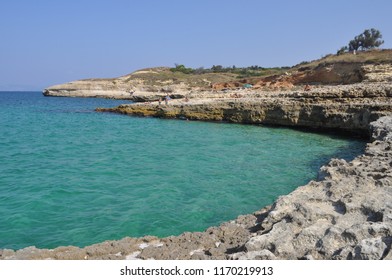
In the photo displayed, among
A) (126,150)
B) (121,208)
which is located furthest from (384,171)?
(126,150)

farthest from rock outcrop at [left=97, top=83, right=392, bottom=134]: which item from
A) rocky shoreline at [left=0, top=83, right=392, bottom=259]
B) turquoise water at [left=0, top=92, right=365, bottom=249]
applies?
rocky shoreline at [left=0, top=83, right=392, bottom=259]

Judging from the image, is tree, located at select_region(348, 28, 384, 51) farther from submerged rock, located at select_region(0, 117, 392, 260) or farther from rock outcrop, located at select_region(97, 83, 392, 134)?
submerged rock, located at select_region(0, 117, 392, 260)

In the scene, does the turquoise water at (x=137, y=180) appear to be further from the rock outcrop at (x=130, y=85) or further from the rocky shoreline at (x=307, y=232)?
the rock outcrop at (x=130, y=85)

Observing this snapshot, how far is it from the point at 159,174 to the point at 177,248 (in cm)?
637

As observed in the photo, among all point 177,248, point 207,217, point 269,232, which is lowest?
point 207,217

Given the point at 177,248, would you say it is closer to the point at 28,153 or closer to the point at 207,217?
the point at 207,217

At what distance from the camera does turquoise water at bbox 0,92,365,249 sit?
702 cm

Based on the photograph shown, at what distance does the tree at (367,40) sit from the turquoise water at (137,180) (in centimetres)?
5344

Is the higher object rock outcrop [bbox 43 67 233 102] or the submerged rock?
rock outcrop [bbox 43 67 233 102]

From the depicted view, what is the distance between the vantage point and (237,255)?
3930 millimetres

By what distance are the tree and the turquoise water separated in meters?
53.4

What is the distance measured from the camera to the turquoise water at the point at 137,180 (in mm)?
7023

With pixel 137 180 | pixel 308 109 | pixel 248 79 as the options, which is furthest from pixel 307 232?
pixel 248 79

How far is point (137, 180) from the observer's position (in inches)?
402
